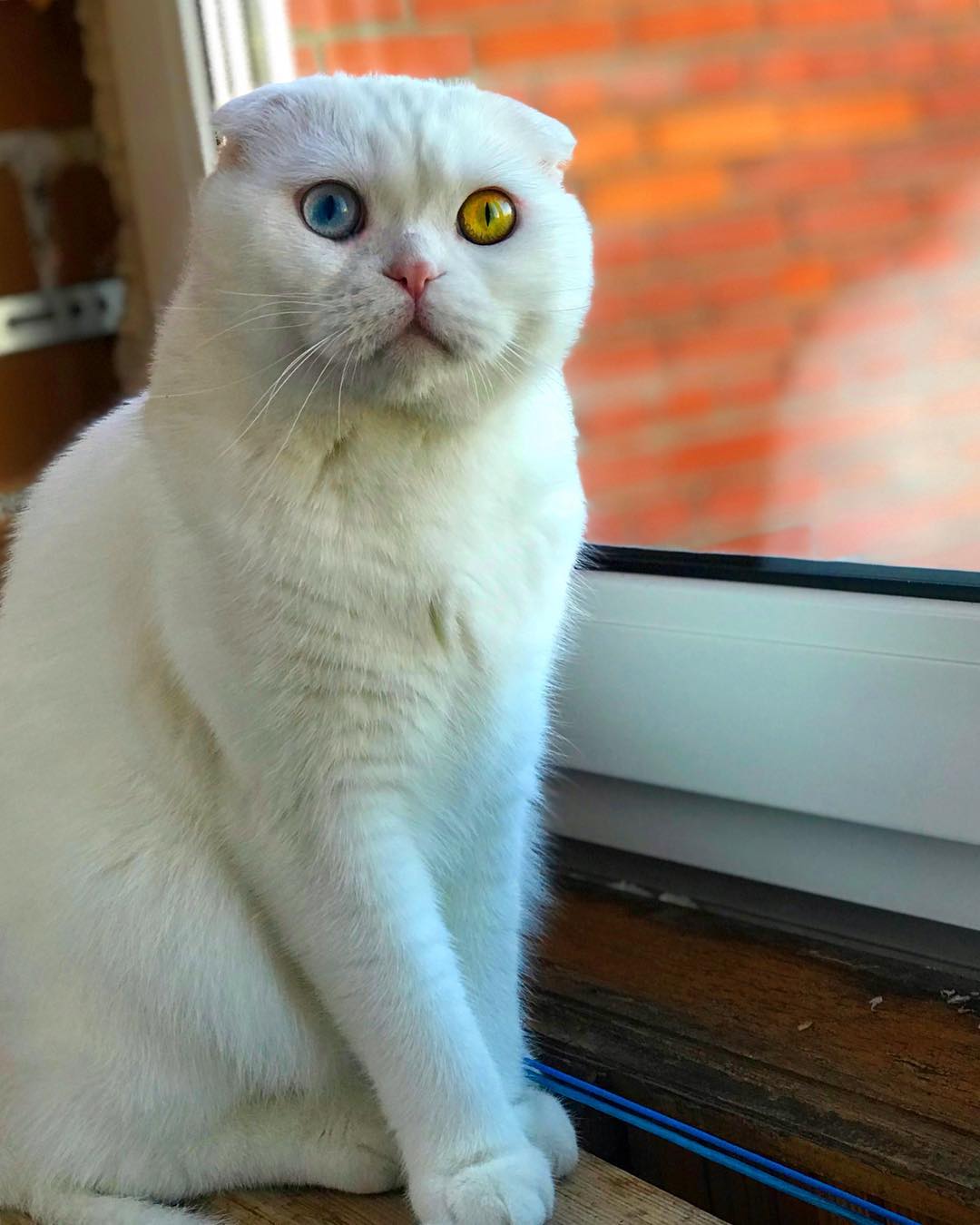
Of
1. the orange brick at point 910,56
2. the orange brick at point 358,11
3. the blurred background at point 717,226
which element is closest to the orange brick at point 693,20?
the blurred background at point 717,226

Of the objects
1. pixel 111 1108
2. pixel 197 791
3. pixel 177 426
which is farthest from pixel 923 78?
pixel 111 1108

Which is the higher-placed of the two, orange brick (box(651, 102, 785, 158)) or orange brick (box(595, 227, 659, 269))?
orange brick (box(651, 102, 785, 158))

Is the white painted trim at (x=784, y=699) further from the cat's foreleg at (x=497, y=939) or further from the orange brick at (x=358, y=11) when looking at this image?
the orange brick at (x=358, y=11)

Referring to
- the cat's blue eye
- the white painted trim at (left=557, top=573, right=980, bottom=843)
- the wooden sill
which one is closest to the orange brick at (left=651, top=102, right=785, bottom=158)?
the white painted trim at (left=557, top=573, right=980, bottom=843)

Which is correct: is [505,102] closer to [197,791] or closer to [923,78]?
[923,78]

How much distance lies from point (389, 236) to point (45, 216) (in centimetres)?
77

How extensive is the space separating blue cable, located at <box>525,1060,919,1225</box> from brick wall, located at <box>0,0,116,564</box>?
0.77m

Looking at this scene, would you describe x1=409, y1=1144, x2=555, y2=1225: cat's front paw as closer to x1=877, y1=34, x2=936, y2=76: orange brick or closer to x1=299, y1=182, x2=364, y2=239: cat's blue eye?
x1=299, y1=182, x2=364, y2=239: cat's blue eye

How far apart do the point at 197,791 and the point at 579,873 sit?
1.51 ft

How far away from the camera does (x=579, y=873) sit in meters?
1.17

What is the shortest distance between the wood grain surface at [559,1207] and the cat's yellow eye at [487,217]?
523 mm

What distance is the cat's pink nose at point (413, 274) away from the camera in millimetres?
685

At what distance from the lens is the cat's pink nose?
685 millimetres

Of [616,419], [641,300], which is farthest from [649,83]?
[616,419]
